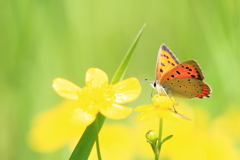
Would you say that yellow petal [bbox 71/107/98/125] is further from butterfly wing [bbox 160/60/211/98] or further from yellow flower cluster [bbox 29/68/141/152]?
butterfly wing [bbox 160/60/211/98]

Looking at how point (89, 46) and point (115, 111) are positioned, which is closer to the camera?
point (115, 111)

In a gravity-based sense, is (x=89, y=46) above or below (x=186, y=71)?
below

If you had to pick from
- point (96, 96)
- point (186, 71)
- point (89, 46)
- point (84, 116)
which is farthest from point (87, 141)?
point (89, 46)

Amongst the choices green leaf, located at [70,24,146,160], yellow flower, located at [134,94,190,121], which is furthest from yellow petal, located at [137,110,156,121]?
green leaf, located at [70,24,146,160]

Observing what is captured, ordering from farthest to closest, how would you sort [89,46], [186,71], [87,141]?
[89,46], [186,71], [87,141]

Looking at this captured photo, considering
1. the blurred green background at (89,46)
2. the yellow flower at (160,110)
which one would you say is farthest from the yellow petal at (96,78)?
the blurred green background at (89,46)

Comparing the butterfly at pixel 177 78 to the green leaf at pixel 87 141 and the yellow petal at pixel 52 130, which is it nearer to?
the green leaf at pixel 87 141

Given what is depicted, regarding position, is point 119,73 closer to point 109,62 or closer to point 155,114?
point 155,114

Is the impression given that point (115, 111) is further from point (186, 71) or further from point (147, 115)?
point (186, 71)

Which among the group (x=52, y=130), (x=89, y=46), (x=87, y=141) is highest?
(x=87, y=141)
